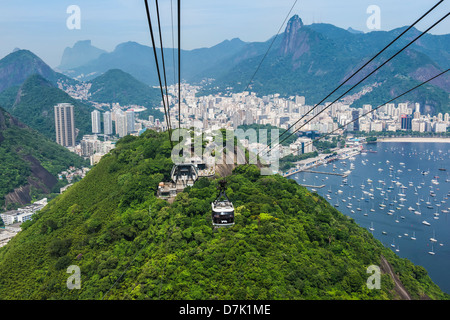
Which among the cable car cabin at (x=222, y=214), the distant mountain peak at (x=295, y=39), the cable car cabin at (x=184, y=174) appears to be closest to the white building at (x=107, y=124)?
the cable car cabin at (x=184, y=174)

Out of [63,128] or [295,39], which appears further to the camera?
[295,39]

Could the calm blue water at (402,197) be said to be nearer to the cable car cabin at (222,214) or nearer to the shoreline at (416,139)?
the shoreline at (416,139)

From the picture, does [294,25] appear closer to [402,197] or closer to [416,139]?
[416,139]

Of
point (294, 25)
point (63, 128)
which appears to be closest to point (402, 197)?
point (63, 128)

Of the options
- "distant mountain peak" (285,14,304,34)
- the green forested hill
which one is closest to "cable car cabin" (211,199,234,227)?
the green forested hill

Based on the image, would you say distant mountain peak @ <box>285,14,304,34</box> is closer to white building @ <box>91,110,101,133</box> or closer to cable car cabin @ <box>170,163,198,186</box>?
white building @ <box>91,110,101,133</box>

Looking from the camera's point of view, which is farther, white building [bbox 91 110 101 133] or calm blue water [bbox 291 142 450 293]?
white building [bbox 91 110 101 133]
